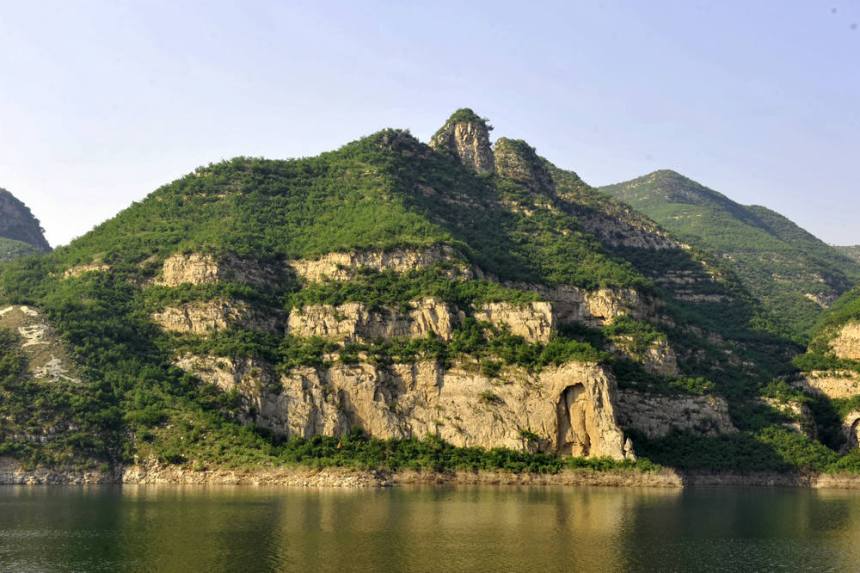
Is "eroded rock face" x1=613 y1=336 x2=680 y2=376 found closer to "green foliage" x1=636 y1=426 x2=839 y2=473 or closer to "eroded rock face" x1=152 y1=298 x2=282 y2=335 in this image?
"green foliage" x1=636 y1=426 x2=839 y2=473

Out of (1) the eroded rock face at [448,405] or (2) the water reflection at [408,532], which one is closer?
(2) the water reflection at [408,532]

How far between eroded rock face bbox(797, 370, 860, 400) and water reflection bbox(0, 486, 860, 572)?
164 ft

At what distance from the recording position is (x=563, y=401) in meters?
116

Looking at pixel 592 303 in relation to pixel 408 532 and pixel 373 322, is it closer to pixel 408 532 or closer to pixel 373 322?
pixel 373 322

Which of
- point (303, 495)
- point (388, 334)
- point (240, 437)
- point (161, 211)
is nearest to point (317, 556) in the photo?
point (303, 495)

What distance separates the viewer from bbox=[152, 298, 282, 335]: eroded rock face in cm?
12362

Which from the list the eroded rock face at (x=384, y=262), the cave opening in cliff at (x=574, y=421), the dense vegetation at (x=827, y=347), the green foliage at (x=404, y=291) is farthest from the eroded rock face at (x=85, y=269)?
the dense vegetation at (x=827, y=347)

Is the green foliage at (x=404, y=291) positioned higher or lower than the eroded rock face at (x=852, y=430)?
higher

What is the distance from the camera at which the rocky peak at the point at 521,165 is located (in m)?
184

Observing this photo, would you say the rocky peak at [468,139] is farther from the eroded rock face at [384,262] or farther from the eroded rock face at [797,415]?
the eroded rock face at [797,415]

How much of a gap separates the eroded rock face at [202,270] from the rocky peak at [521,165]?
66258 millimetres

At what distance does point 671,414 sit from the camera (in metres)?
125

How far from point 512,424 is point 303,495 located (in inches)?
1254

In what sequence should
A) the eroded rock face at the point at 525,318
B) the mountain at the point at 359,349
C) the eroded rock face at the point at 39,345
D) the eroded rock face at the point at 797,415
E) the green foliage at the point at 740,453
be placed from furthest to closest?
the eroded rock face at the point at 797,415
the eroded rock face at the point at 525,318
the green foliage at the point at 740,453
the eroded rock face at the point at 39,345
the mountain at the point at 359,349
